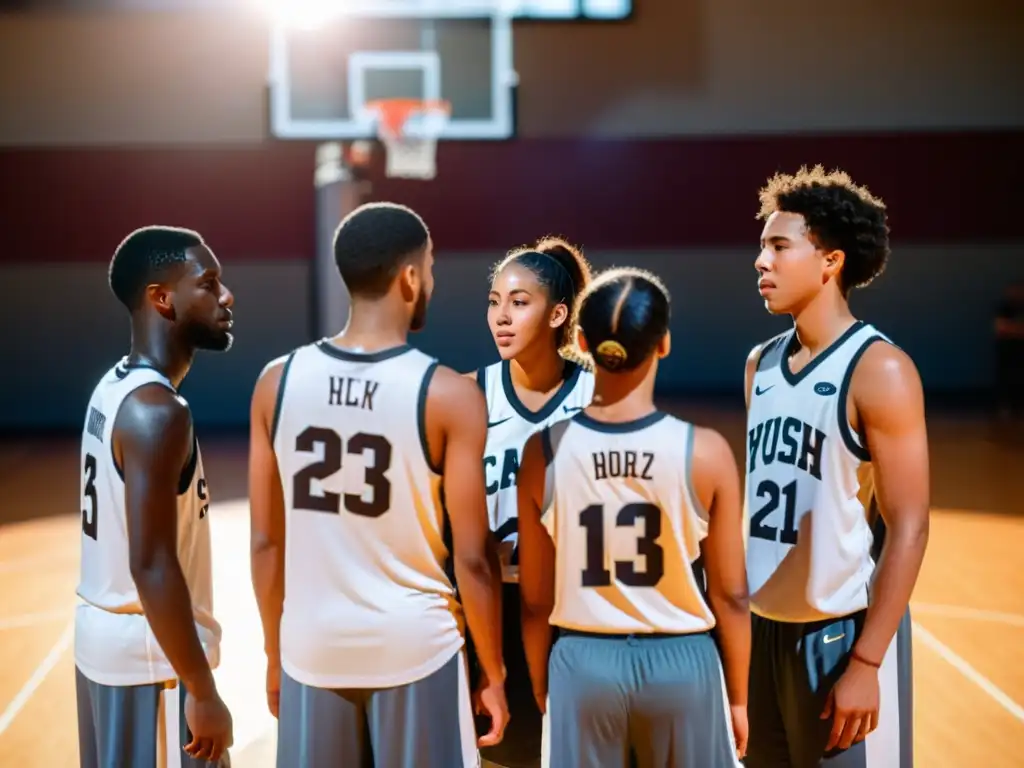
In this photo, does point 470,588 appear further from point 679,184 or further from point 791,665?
point 679,184

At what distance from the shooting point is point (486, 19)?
442 inches

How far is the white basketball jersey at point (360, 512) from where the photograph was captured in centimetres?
198

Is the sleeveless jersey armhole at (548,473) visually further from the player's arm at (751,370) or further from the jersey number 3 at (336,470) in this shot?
the player's arm at (751,370)

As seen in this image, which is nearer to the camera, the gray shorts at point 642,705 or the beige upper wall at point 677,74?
the gray shorts at point 642,705

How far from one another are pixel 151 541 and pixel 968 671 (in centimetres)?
369

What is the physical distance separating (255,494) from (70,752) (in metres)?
2.15

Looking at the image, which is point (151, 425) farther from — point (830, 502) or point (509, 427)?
point (830, 502)

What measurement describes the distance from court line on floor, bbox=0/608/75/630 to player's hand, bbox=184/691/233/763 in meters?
3.53

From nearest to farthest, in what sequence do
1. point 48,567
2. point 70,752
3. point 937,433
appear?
point 70,752 < point 48,567 < point 937,433

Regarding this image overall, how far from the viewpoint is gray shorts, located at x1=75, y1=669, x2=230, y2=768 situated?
2.16m

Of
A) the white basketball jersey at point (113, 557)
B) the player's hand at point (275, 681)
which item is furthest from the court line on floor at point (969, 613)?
the white basketball jersey at point (113, 557)

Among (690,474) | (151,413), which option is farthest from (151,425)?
(690,474)

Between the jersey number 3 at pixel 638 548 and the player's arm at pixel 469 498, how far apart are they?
19 cm

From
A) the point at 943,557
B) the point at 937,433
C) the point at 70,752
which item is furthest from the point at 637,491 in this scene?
the point at 937,433
